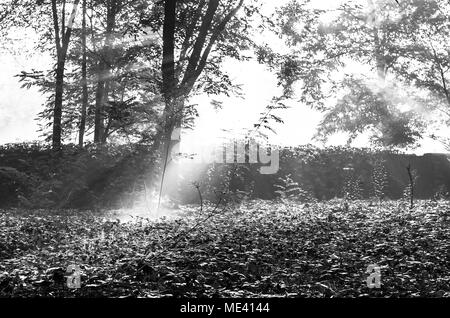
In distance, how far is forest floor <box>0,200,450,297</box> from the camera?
5.83 metres

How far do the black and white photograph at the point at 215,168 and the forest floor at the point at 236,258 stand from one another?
40 mm

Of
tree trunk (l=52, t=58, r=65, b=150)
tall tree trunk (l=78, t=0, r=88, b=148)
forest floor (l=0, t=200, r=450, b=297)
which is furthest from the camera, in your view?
tall tree trunk (l=78, t=0, r=88, b=148)

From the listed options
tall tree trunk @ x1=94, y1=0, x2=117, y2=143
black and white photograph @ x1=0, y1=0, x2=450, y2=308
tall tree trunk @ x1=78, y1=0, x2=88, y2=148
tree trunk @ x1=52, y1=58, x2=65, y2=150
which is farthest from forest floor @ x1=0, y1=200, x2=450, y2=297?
tall tree trunk @ x1=94, y1=0, x2=117, y2=143


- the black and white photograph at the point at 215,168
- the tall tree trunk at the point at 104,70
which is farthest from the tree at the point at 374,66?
the tall tree trunk at the point at 104,70

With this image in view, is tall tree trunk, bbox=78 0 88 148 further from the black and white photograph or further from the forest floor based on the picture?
the forest floor

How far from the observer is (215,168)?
71.4ft

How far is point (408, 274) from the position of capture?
6.38 metres

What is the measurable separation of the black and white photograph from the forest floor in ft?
0.13

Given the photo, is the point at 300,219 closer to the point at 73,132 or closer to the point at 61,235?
the point at 61,235

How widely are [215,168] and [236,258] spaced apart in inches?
573

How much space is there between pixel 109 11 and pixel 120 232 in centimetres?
1489

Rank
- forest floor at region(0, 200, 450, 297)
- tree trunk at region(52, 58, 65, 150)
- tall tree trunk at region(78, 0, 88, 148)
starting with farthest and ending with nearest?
tall tree trunk at region(78, 0, 88, 148)
tree trunk at region(52, 58, 65, 150)
forest floor at region(0, 200, 450, 297)

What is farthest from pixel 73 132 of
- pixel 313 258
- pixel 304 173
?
pixel 313 258

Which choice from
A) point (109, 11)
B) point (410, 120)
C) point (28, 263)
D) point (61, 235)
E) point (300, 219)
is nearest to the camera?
point (28, 263)
